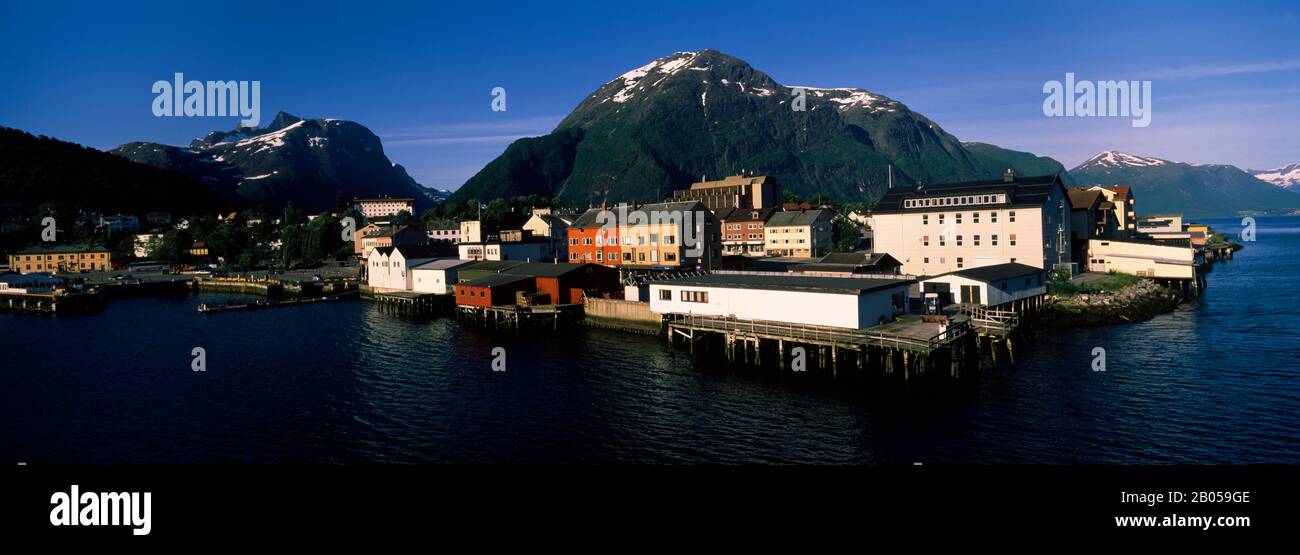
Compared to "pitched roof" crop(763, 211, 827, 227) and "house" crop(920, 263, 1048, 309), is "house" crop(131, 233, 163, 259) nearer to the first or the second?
"pitched roof" crop(763, 211, 827, 227)

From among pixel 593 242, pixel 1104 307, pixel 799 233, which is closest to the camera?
pixel 1104 307

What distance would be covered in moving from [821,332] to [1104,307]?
3108cm

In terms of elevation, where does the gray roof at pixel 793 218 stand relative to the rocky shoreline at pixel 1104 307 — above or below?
above

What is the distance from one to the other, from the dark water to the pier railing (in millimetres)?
2856

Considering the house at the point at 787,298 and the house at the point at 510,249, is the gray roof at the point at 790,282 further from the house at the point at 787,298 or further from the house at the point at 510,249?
the house at the point at 510,249

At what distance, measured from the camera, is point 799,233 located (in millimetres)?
125875

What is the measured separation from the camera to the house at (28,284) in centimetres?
9884

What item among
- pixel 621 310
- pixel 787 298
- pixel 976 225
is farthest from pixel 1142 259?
pixel 621 310

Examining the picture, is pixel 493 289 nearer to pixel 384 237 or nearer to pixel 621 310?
pixel 621 310

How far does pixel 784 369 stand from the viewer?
4459cm

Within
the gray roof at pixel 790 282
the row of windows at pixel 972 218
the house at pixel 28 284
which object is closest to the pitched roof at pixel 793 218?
the row of windows at pixel 972 218
